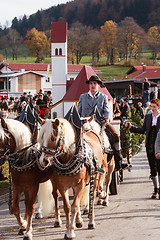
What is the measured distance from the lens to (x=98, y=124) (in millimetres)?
7551

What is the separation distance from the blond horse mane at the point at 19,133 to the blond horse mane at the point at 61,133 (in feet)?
2.15

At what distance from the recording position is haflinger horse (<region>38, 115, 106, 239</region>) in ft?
17.0

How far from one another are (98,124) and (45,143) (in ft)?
8.42

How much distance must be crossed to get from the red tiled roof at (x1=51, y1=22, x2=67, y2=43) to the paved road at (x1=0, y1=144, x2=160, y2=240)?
28800 mm

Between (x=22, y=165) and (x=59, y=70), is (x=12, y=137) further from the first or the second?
(x=59, y=70)

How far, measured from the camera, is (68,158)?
567 centimetres

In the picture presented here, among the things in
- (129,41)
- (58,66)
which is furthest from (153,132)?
(129,41)

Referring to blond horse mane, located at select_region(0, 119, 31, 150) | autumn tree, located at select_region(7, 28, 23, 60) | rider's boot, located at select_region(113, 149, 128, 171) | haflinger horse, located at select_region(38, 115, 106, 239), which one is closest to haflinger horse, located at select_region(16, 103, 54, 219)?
blond horse mane, located at select_region(0, 119, 31, 150)

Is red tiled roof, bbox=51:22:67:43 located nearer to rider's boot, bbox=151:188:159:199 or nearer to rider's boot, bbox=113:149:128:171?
rider's boot, bbox=113:149:128:171

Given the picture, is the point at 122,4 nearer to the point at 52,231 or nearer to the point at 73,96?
the point at 73,96

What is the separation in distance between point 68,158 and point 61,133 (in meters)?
0.55

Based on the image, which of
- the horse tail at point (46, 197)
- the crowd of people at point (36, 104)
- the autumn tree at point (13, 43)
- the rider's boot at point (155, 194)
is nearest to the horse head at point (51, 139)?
the horse tail at point (46, 197)

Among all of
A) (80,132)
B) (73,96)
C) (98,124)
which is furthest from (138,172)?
(73,96)

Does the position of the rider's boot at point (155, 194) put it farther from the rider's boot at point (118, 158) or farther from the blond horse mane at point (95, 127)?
the blond horse mane at point (95, 127)
